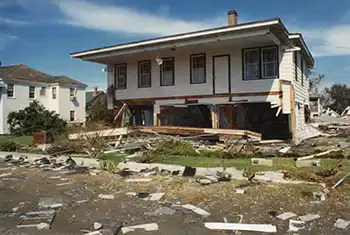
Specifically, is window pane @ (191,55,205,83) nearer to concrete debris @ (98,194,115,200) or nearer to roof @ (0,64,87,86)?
concrete debris @ (98,194,115,200)

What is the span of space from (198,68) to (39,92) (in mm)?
22962

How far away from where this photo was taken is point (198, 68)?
16.9m

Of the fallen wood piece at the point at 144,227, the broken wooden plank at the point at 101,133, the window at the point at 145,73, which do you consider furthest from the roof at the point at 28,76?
the fallen wood piece at the point at 144,227

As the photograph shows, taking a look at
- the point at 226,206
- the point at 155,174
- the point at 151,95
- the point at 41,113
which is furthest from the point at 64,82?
the point at 226,206

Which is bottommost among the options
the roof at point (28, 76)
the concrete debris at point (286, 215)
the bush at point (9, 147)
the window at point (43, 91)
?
the concrete debris at point (286, 215)

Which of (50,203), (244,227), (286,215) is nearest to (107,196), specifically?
(50,203)

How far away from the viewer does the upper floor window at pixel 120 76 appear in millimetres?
19391

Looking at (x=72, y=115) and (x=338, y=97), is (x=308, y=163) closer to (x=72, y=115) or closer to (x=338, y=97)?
(x=72, y=115)

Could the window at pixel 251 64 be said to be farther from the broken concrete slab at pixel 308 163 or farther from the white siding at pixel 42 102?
the white siding at pixel 42 102

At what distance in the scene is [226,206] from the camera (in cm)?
561

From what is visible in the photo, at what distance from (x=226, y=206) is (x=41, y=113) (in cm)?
2629

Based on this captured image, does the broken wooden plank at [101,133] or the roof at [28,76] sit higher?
the roof at [28,76]

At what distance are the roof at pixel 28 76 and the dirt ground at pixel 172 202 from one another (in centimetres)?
2636

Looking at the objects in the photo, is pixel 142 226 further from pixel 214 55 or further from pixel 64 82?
pixel 64 82
